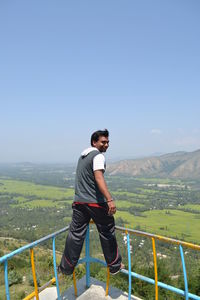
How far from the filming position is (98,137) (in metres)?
3.32

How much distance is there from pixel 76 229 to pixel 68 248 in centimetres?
A: 30

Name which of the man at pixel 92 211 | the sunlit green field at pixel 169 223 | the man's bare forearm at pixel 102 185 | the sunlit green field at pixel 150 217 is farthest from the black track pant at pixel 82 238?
the sunlit green field at pixel 150 217

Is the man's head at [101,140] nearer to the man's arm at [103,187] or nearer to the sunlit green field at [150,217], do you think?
the man's arm at [103,187]

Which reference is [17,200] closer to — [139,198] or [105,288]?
[139,198]

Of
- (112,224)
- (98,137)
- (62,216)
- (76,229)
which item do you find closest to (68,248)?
(76,229)

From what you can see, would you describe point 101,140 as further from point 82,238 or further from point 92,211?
point 82,238

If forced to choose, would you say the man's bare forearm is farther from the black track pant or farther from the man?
the black track pant

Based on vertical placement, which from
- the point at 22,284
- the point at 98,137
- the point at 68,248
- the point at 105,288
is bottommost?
the point at 22,284

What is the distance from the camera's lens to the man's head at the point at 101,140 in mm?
3297

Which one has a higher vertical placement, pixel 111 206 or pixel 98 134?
pixel 98 134

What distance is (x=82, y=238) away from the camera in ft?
10.5

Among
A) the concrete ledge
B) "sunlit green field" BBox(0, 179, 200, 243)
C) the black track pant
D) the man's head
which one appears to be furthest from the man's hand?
"sunlit green field" BBox(0, 179, 200, 243)

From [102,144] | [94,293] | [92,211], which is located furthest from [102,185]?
[94,293]

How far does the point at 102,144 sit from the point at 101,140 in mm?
63
